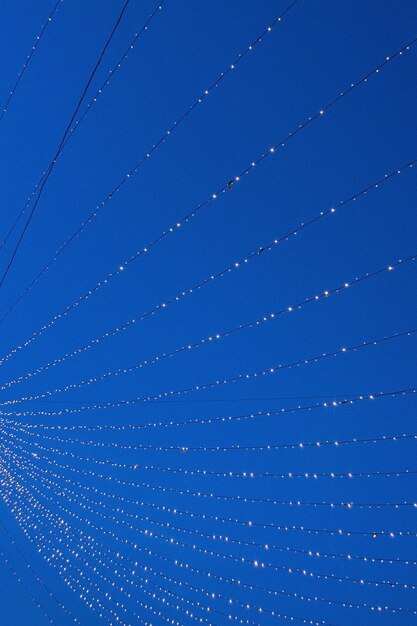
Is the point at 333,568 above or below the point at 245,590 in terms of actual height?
above

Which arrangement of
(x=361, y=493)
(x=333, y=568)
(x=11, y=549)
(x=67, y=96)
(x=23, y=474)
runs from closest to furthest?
(x=67, y=96) < (x=23, y=474) < (x=361, y=493) < (x=11, y=549) < (x=333, y=568)

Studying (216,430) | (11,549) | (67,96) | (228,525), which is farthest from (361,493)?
(67,96)

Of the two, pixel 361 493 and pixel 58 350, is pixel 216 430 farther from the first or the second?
pixel 361 493

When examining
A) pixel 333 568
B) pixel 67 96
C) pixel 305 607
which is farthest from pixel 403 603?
pixel 67 96

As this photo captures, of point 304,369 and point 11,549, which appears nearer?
point 304,369

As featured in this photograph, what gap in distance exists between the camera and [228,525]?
10.2 meters

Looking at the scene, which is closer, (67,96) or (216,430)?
(67,96)

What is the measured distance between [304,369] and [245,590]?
9602 mm

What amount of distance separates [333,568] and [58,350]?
892 cm

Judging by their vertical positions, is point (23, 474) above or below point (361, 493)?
below

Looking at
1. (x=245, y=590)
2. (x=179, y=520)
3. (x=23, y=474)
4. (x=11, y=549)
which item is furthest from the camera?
(x=245, y=590)

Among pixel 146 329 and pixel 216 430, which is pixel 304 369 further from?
pixel 216 430

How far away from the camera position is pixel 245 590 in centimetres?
1366

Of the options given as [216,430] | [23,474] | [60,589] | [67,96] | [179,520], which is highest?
[67,96]
